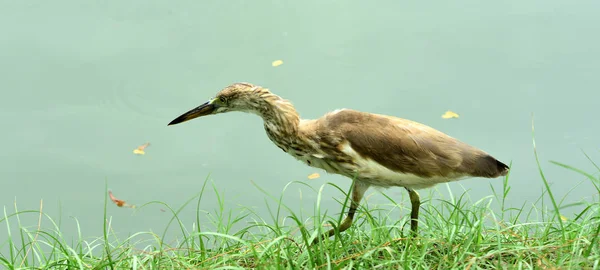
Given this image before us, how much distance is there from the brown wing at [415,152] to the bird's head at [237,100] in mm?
344

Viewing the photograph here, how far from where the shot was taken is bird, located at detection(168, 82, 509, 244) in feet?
10.4

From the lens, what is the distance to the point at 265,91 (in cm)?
322

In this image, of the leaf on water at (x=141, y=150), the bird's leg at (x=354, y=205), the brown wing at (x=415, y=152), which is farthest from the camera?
the leaf on water at (x=141, y=150)

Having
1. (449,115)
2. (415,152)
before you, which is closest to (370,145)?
(415,152)

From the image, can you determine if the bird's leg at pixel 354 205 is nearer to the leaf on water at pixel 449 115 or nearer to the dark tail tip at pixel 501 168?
the dark tail tip at pixel 501 168

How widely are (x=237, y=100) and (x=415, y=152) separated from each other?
824 millimetres

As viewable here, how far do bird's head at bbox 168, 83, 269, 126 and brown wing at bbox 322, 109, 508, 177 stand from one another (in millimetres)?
344

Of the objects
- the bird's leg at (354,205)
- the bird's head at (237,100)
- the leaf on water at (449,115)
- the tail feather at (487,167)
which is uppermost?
the leaf on water at (449,115)

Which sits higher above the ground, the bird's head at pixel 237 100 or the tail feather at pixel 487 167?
the bird's head at pixel 237 100

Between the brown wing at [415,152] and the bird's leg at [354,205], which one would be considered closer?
the brown wing at [415,152]

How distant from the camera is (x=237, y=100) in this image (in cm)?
324

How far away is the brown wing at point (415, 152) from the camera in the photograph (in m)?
3.16

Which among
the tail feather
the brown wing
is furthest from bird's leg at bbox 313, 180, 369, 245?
the tail feather

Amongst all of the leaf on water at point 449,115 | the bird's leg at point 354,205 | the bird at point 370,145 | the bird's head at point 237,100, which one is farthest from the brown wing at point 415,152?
the leaf on water at point 449,115
